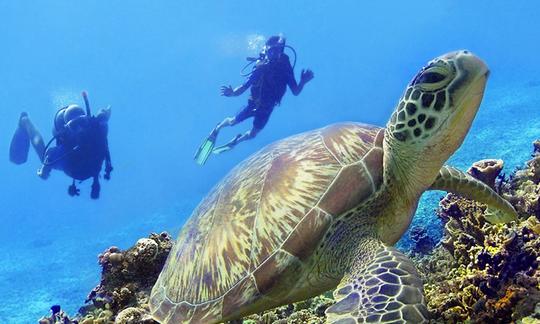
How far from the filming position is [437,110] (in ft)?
9.11

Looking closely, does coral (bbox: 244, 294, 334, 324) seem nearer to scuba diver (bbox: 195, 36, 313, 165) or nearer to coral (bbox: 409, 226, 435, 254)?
coral (bbox: 409, 226, 435, 254)

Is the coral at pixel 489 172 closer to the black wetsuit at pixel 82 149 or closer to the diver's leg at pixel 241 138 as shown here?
the diver's leg at pixel 241 138

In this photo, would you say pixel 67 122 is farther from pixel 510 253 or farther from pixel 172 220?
pixel 172 220

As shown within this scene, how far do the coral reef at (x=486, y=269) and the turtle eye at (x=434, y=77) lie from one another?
1.15 m

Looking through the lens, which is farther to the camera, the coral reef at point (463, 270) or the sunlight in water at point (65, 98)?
the sunlight in water at point (65, 98)

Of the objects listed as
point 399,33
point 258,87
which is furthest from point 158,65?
point 258,87

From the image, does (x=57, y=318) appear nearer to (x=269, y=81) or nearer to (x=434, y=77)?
(x=434, y=77)

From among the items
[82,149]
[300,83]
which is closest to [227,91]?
[300,83]

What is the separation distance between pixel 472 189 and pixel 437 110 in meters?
1.22

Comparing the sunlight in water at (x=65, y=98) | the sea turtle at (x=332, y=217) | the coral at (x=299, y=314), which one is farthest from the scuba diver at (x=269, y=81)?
the sunlight in water at (x=65, y=98)

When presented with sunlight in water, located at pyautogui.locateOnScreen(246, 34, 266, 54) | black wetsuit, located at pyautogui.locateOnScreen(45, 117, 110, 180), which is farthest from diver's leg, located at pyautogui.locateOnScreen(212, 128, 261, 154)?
black wetsuit, located at pyautogui.locateOnScreen(45, 117, 110, 180)

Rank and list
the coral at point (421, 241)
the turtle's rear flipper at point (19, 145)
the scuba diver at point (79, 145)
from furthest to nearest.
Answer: the turtle's rear flipper at point (19, 145) → the scuba diver at point (79, 145) → the coral at point (421, 241)

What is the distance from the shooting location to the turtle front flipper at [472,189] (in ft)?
11.8

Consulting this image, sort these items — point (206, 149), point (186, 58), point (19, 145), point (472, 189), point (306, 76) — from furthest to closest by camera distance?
point (186, 58) < point (19, 145) < point (206, 149) < point (306, 76) < point (472, 189)
